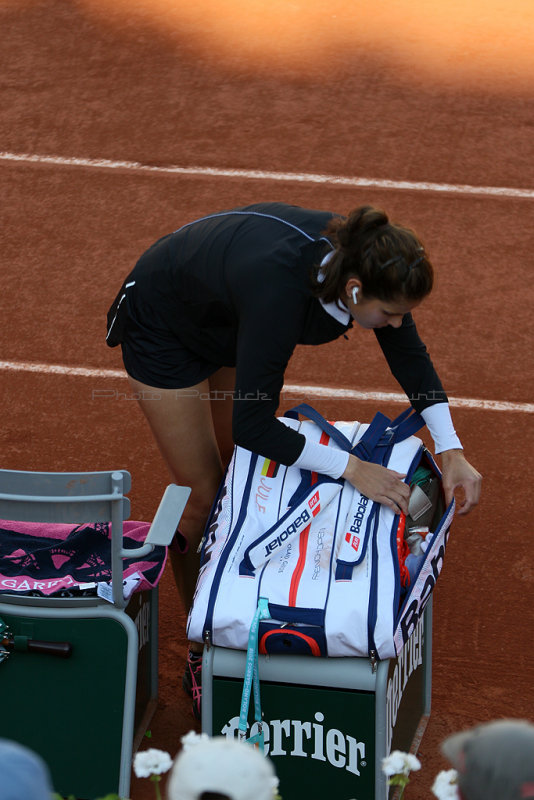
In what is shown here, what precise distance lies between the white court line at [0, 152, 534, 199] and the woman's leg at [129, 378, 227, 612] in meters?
3.86

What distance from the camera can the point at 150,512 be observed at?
165 inches

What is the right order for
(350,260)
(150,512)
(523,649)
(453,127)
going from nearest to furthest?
1. (350,260)
2. (523,649)
3. (150,512)
4. (453,127)

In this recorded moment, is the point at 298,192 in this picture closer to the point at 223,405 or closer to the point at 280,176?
the point at 280,176

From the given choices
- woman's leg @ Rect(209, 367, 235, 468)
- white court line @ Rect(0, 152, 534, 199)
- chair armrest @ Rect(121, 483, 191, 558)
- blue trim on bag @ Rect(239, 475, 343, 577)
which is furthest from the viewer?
white court line @ Rect(0, 152, 534, 199)

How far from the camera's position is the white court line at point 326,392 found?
4852 mm

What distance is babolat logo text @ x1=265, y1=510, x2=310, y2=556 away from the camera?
270cm

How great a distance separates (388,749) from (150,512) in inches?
72.1

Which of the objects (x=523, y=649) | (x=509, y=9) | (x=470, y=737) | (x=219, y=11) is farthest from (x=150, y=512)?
(x=509, y=9)

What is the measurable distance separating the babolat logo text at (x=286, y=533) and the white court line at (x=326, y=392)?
2.21 metres

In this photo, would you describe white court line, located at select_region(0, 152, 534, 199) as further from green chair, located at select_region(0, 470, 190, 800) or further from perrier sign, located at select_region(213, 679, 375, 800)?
perrier sign, located at select_region(213, 679, 375, 800)

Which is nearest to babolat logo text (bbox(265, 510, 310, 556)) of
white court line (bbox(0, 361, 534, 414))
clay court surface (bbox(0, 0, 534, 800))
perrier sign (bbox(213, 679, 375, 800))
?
perrier sign (bbox(213, 679, 375, 800))

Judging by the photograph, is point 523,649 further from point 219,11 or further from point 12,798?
point 219,11

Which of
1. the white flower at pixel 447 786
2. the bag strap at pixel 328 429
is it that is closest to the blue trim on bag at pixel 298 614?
the bag strap at pixel 328 429

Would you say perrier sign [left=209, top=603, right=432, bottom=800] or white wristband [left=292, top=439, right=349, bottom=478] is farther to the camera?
white wristband [left=292, top=439, right=349, bottom=478]
